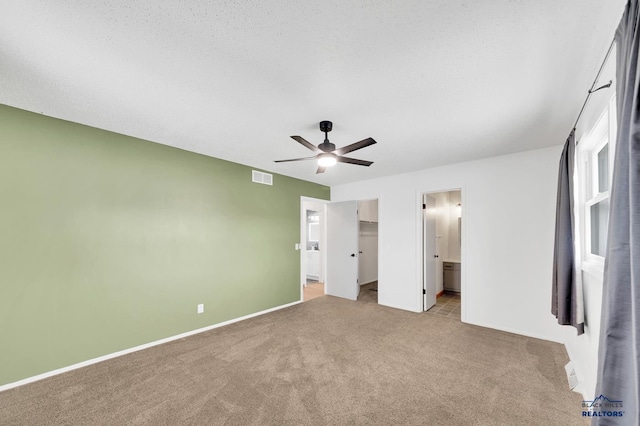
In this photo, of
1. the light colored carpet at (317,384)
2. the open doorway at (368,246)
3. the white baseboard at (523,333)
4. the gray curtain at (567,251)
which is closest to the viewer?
the light colored carpet at (317,384)

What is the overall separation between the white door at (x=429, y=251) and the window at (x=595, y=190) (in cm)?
235

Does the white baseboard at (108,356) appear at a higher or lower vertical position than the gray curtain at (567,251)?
lower

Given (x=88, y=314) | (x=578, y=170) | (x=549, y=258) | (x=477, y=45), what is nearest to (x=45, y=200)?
(x=88, y=314)

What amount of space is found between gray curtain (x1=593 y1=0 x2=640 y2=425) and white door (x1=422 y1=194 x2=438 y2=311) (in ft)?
12.1

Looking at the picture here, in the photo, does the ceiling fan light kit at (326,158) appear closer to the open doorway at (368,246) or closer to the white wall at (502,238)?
the white wall at (502,238)

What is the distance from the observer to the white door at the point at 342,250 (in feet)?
18.7

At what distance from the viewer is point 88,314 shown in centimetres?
288

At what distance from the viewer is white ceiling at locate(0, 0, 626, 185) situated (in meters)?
1.45

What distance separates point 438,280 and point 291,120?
15.7 feet

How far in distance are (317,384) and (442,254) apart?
488cm

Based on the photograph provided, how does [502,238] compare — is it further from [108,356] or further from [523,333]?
[108,356]

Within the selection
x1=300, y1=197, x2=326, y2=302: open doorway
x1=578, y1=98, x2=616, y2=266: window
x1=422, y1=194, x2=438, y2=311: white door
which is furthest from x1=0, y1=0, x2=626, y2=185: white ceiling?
x1=300, y1=197, x2=326, y2=302: open doorway

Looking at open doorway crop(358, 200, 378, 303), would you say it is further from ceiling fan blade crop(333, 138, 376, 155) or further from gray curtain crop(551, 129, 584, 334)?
gray curtain crop(551, 129, 584, 334)

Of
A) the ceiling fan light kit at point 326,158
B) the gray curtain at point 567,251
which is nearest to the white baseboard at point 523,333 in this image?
the gray curtain at point 567,251
